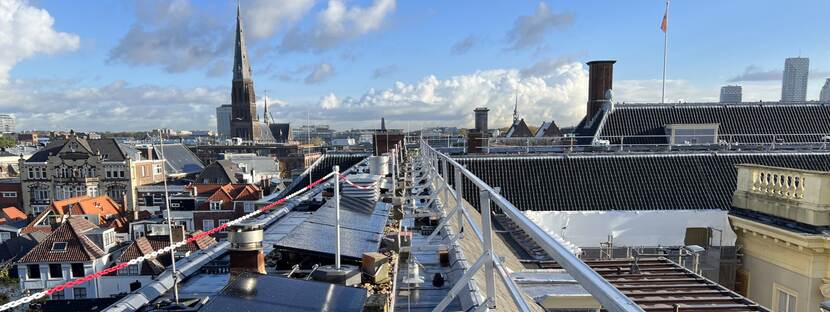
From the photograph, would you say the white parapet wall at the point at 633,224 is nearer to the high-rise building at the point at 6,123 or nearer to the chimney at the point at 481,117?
the chimney at the point at 481,117

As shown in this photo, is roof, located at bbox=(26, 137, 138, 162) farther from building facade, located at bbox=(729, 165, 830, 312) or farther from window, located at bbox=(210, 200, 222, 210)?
building facade, located at bbox=(729, 165, 830, 312)

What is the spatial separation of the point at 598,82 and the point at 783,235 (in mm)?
18315

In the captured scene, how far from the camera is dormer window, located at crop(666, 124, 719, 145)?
2400 cm

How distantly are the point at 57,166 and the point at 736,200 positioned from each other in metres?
61.8

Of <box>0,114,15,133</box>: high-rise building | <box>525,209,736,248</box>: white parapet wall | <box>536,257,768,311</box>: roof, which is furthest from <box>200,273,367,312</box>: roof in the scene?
<box>0,114,15,133</box>: high-rise building

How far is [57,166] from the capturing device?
164ft

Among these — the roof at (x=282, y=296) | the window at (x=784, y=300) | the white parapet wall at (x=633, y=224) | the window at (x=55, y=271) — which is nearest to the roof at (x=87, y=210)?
the window at (x=55, y=271)

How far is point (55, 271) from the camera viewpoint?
23.6 m

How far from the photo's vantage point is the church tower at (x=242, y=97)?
102438mm

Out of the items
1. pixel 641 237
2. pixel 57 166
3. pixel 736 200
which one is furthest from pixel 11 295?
pixel 57 166

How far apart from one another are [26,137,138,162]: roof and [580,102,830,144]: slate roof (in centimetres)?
5008

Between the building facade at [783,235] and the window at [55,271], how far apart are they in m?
29.7

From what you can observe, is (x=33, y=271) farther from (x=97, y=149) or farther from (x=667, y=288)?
(x=97, y=149)

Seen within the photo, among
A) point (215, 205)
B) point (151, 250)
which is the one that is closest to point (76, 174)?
point (215, 205)
